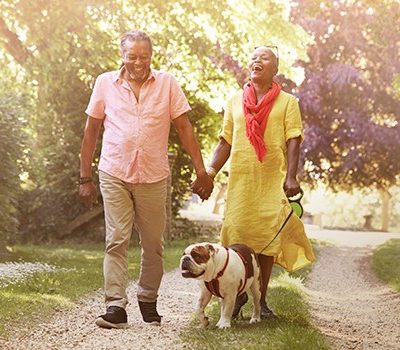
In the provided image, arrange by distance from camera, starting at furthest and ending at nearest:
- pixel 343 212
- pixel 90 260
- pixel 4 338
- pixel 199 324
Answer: pixel 343 212 < pixel 90 260 < pixel 199 324 < pixel 4 338

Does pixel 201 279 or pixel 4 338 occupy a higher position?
pixel 201 279

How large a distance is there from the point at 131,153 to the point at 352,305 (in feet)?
15.5

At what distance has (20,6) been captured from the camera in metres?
16.1

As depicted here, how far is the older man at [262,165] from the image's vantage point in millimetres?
6918

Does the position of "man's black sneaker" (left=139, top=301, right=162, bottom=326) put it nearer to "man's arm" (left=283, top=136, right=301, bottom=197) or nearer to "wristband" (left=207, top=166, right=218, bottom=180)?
"wristband" (left=207, top=166, right=218, bottom=180)

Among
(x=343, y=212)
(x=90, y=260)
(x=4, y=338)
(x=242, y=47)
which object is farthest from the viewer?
(x=343, y=212)

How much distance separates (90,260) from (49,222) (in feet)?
18.3

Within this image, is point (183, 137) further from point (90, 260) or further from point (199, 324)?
point (90, 260)

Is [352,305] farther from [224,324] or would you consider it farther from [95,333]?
[95,333]

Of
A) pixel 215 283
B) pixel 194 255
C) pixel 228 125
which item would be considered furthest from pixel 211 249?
pixel 228 125

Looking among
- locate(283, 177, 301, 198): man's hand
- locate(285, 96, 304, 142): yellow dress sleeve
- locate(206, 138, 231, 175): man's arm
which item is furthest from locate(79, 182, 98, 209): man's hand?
locate(285, 96, 304, 142): yellow dress sleeve

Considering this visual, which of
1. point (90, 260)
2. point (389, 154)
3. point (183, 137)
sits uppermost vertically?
point (389, 154)

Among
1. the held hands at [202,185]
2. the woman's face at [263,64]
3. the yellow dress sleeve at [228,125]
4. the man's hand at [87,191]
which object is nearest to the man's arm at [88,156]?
the man's hand at [87,191]

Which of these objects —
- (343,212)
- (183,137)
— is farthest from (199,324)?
(343,212)
